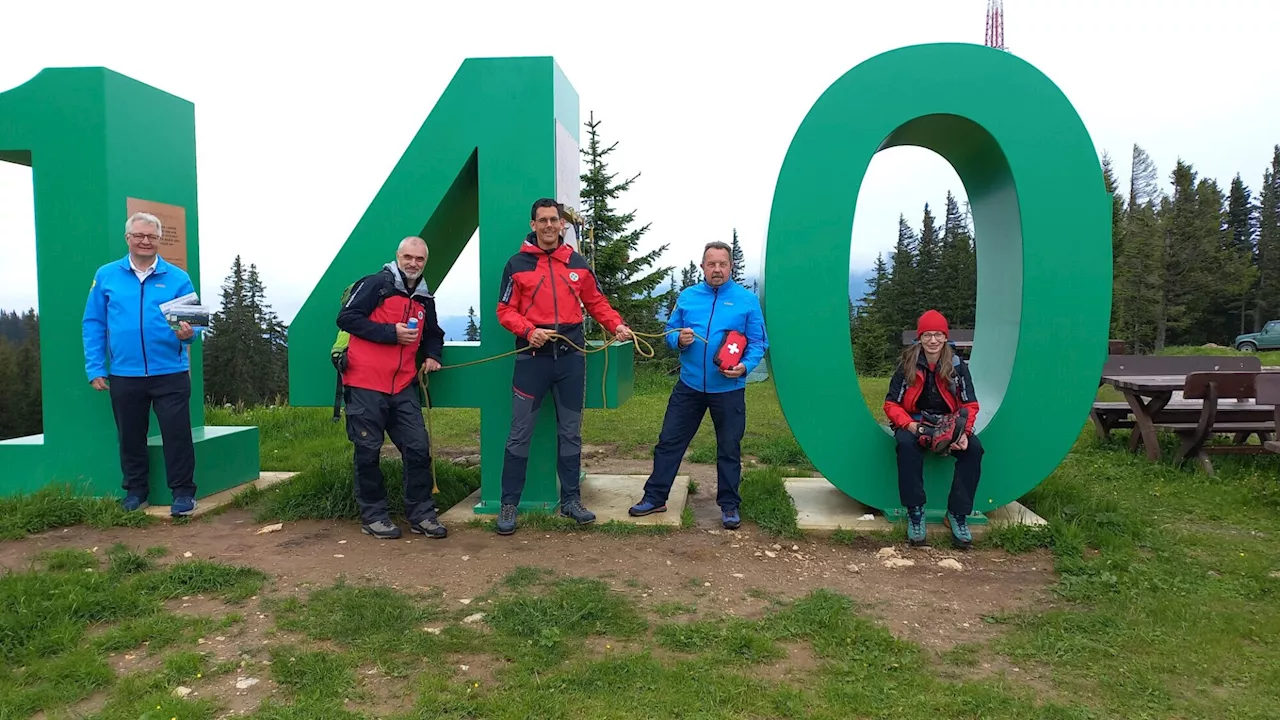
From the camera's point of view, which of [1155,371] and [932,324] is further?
[1155,371]

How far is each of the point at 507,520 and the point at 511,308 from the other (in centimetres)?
124

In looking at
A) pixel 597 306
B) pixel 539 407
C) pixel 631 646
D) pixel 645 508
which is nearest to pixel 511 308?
pixel 597 306

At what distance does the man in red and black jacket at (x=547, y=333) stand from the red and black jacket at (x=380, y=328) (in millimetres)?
550

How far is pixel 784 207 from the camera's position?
4398mm

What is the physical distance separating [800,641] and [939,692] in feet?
1.85

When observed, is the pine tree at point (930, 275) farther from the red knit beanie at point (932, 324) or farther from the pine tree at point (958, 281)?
the red knit beanie at point (932, 324)

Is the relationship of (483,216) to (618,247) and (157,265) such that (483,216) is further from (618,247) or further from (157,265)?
(618,247)

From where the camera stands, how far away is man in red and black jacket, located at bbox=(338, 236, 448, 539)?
4.18 m

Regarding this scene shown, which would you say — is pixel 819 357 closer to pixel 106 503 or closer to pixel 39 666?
pixel 39 666

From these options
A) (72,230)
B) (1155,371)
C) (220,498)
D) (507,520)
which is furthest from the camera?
(1155,371)

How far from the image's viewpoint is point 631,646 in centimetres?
287

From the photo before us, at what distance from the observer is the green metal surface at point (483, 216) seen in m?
4.64

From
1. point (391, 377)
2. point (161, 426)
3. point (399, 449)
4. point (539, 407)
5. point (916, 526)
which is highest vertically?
point (391, 377)

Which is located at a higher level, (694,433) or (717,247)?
(717,247)
